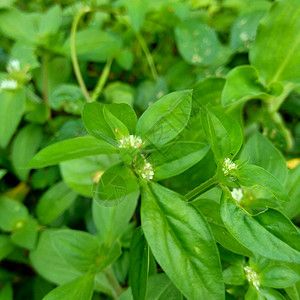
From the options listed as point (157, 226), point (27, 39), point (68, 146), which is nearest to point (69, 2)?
point (27, 39)

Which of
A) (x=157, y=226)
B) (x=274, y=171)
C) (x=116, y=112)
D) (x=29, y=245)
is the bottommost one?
(x=29, y=245)

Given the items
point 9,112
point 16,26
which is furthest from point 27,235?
point 16,26

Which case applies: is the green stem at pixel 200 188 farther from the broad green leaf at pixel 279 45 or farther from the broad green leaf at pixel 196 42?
the broad green leaf at pixel 196 42

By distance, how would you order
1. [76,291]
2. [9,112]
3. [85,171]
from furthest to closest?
1. [9,112]
2. [85,171]
3. [76,291]

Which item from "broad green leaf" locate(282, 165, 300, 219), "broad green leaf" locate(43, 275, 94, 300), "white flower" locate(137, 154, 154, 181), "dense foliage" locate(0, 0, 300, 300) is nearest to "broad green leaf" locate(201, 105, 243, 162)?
"dense foliage" locate(0, 0, 300, 300)

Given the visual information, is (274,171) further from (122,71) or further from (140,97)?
(122,71)

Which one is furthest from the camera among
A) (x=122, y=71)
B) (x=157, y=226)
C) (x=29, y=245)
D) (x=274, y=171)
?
(x=122, y=71)

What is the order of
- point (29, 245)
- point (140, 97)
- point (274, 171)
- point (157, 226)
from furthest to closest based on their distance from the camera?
point (140, 97), point (29, 245), point (274, 171), point (157, 226)

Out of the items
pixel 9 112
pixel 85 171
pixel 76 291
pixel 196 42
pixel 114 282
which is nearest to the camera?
pixel 76 291

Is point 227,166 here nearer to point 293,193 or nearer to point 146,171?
point 146,171
